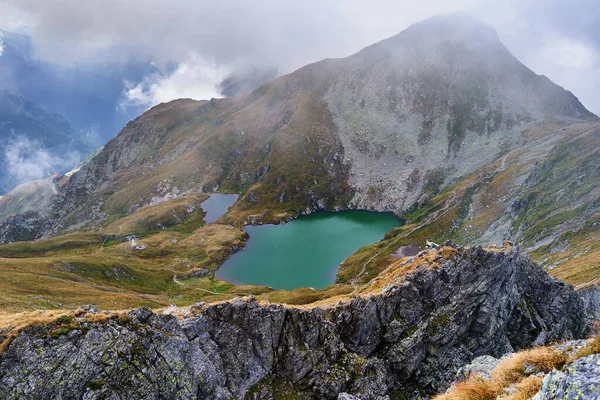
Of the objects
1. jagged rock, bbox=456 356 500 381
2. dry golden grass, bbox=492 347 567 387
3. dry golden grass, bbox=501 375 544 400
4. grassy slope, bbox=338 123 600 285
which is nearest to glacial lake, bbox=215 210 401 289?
grassy slope, bbox=338 123 600 285

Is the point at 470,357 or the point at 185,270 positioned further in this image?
the point at 185,270

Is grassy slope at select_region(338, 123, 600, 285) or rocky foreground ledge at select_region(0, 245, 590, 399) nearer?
rocky foreground ledge at select_region(0, 245, 590, 399)

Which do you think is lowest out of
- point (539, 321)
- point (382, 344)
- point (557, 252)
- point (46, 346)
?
point (557, 252)

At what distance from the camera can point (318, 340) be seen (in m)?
37.3

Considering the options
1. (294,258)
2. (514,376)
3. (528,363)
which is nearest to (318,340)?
(514,376)

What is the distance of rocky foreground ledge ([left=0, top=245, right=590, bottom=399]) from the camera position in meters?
25.8

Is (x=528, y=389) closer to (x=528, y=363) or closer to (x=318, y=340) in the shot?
(x=528, y=363)

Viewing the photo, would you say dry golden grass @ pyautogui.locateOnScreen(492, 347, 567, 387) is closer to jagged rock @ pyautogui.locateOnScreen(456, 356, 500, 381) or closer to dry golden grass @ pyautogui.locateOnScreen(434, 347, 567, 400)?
dry golden grass @ pyautogui.locateOnScreen(434, 347, 567, 400)

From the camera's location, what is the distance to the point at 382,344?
4041 cm

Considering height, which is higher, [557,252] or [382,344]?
[382,344]

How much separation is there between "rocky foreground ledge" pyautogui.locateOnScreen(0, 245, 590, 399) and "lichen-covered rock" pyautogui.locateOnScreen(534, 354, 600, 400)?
74.5ft

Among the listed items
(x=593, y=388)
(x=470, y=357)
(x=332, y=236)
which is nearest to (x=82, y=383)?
(x=593, y=388)

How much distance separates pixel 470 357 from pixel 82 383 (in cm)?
4032

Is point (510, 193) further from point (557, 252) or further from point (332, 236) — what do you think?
point (332, 236)
